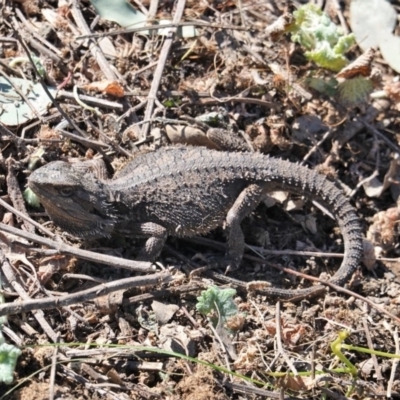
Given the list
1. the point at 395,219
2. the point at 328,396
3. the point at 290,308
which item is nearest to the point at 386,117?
the point at 395,219

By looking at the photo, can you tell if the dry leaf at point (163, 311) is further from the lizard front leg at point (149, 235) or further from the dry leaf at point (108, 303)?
the lizard front leg at point (149, 235)

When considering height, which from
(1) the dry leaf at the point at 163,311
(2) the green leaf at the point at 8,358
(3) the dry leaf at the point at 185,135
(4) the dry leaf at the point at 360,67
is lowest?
(1) the dry leaf at the point at 163,311

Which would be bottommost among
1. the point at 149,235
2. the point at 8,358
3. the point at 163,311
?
the point at 163,311

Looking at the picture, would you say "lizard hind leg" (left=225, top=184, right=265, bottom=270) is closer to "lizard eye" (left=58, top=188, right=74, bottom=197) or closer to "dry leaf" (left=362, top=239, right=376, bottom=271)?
"dry leaf" (left=362, top=239, right=376, bottom=271)

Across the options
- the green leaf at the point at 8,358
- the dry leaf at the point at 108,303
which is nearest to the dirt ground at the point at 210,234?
the dry leaf at the point at 108,303

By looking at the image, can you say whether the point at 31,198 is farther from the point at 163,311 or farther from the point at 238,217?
the point at 238,217

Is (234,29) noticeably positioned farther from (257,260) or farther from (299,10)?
(257,260)

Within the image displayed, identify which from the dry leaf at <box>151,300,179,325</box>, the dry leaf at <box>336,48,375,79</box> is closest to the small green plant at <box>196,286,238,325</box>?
the dry leaf at <box>151,300,179,325</box>

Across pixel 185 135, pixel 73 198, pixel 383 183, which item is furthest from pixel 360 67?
pixel 73 198
